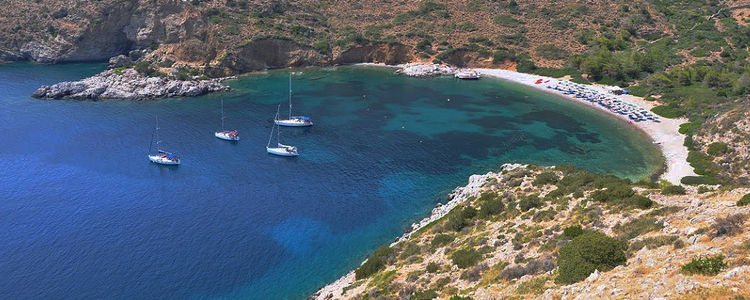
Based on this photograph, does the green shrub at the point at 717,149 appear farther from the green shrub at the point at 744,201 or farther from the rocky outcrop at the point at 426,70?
the rocky outcrop at the point at 426,70

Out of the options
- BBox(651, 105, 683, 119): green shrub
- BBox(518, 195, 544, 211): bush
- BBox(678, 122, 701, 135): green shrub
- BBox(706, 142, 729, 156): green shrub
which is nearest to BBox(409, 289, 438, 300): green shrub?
BBox(518, 195, 544, 211): bush

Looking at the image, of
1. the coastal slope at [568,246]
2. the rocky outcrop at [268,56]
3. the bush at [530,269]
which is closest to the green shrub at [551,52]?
the rocky outcrop at [268,56]

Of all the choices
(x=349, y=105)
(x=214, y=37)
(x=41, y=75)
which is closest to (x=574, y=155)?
(x=349, y=105)

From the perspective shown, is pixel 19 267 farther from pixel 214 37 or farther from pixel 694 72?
pixel 694 72

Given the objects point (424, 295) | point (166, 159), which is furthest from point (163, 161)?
point (424, 295)

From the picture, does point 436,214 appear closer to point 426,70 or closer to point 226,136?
point 226,136

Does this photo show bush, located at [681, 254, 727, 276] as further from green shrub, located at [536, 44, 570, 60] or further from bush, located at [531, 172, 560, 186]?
green shrub, located at [536, 44, 570, 60]
